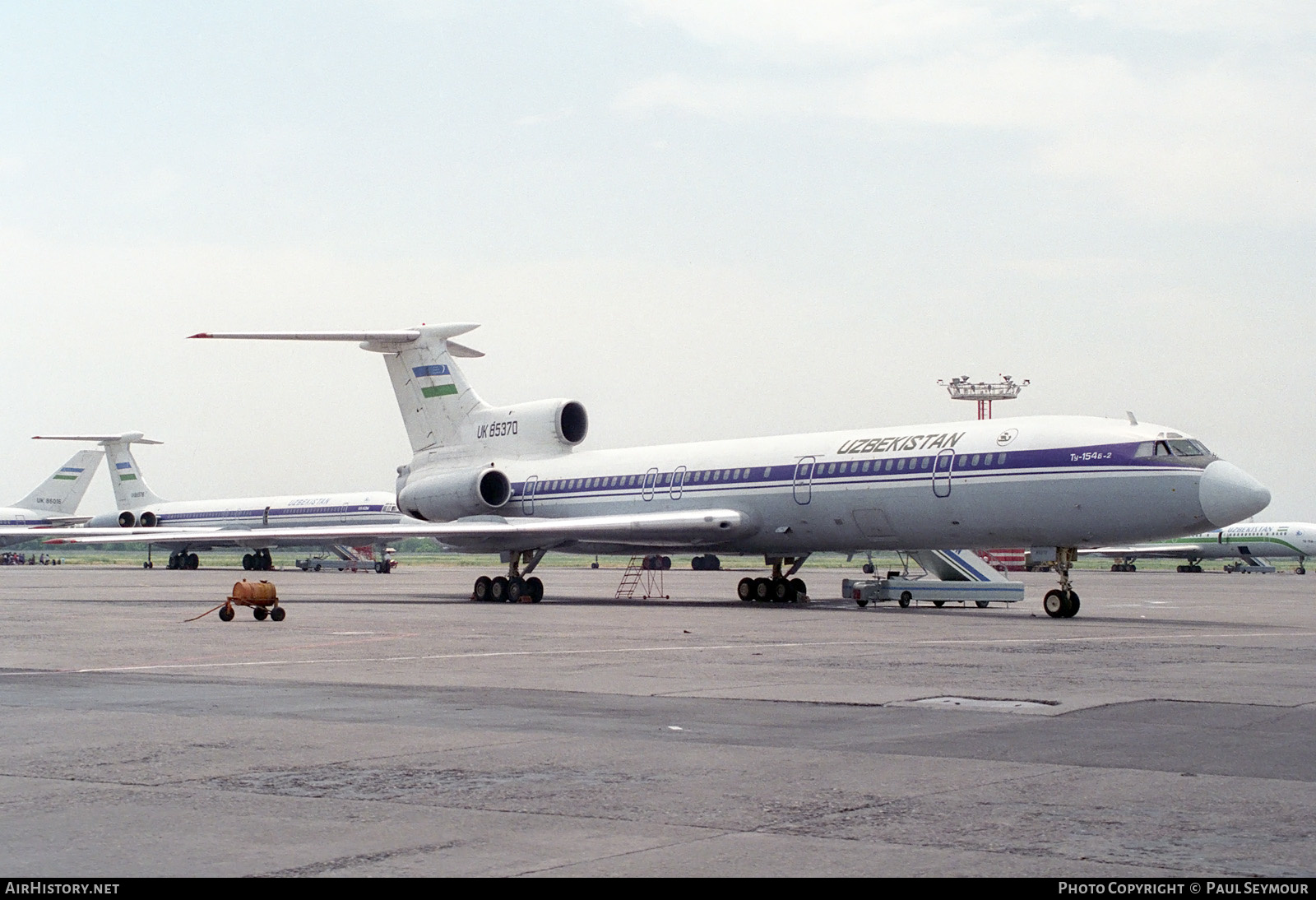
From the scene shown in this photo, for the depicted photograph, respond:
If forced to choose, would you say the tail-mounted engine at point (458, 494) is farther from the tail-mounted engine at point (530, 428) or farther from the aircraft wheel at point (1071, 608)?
the aircraft wheel at point (1071, 608)

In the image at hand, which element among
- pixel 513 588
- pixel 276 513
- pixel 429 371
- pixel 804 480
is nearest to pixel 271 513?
pixel 276 513

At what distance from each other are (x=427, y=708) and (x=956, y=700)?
15.0ft

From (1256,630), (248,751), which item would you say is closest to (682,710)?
(248,751)

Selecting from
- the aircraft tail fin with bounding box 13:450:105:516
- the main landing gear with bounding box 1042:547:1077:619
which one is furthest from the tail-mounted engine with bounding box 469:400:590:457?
the aircraft tail fin with bounding box 13:450:105:516

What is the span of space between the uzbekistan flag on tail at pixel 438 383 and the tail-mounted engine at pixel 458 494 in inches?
89.8

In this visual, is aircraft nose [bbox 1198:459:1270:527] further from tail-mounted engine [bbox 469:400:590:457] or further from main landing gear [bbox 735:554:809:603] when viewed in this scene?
tail-mounted engine [bbox 469:400:590:457]

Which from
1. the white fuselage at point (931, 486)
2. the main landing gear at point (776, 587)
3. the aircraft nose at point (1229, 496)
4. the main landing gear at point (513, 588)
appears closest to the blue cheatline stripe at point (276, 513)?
the white fuselage at point (931, 486)

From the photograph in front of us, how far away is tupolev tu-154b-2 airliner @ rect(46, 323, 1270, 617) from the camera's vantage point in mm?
26531

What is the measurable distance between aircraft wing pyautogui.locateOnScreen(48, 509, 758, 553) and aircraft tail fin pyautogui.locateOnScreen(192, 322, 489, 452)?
4975 mm

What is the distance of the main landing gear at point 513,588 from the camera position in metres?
34.9

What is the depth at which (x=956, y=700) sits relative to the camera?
1237cm
